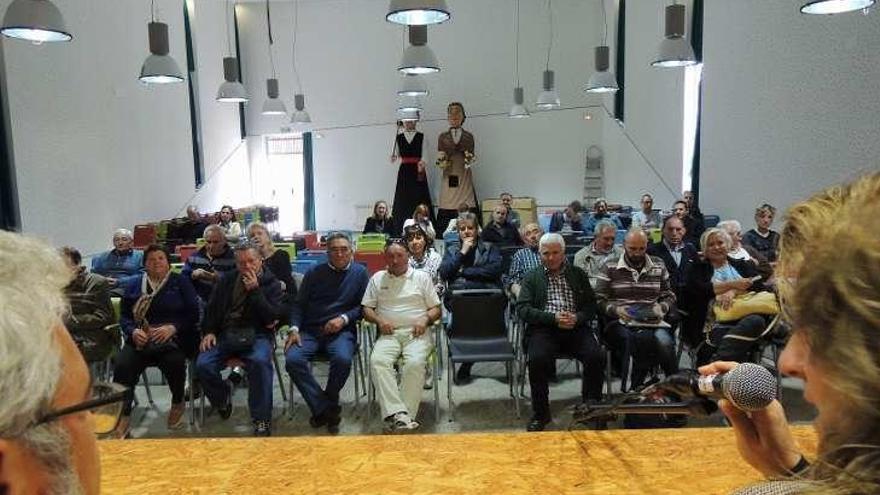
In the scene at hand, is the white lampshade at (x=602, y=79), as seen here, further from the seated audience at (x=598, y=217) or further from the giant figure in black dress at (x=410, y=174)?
the giant figure in black dress at (x=410, y=174)

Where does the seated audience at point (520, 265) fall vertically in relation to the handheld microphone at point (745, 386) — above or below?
below

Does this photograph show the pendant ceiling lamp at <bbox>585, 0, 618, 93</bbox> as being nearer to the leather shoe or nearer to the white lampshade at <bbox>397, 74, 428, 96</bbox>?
the white lampshade at <bbox>397, 74, 428, 96</bbox>

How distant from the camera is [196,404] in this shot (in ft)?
14.4

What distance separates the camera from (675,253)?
5.18m

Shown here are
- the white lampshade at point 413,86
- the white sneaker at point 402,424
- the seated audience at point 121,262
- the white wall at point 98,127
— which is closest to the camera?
the white sneaker at point 402,424

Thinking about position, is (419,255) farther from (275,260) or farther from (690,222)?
(690,222)

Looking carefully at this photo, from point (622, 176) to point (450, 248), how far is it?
21.4ft

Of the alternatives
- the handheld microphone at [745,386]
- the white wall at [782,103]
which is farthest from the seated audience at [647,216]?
the handheld microphone at [745,386]

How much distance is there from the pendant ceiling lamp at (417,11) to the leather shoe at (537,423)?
2.44 metres

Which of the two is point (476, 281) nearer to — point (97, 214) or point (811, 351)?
point (811, 351)

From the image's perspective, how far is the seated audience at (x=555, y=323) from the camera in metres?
3.83

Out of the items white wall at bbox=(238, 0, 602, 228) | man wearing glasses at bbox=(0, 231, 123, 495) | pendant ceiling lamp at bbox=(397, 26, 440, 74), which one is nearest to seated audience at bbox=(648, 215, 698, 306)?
pendant ceiling lamp at bbox=(397, 26, 440, 74)

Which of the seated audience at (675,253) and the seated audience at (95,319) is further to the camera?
the seated audience at (675,253)

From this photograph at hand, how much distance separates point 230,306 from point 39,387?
364 centimetres
